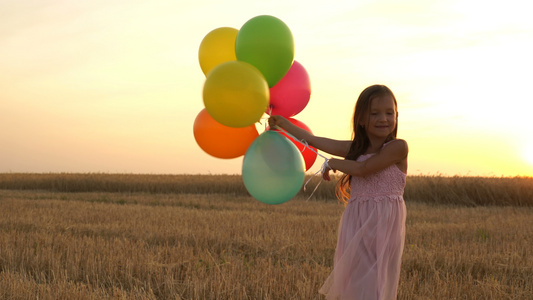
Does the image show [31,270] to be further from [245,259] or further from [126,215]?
[126,215]

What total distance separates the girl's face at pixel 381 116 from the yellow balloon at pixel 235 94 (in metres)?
0.69

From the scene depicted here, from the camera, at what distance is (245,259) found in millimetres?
6113

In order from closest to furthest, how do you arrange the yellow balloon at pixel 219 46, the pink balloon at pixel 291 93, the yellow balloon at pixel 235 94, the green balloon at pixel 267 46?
the yellow balloon at pixel 235 94 < the green balloon at pixel 267 46 < the pink balloon at pixel 291 93 < the yellow balloon at pixel 219 46

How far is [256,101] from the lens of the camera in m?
3.24

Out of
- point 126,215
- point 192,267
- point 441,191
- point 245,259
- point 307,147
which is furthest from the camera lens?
point 441,191

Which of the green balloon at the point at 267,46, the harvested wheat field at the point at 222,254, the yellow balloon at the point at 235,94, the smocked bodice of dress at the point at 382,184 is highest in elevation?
the green balloon at the point at 267,46

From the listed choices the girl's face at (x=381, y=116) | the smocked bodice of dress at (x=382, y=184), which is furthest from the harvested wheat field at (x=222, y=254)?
the girl's face at (x=381, y=116)

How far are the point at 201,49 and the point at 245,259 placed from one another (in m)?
3.02

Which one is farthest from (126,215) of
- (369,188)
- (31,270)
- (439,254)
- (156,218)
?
(369,188)

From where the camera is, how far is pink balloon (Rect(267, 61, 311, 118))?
12.4 feet

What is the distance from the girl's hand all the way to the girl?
3.2 inches

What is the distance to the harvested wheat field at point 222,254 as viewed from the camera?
4.80 metres

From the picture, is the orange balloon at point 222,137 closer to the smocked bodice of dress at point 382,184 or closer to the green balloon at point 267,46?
the green balloon at point 267,46

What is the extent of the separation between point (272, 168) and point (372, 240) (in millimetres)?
806
